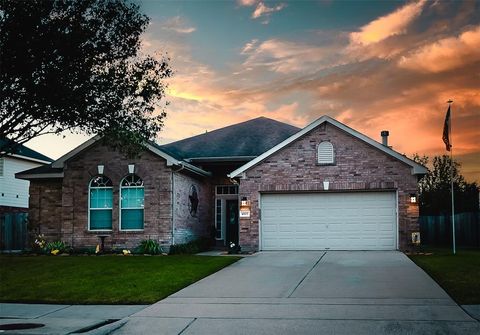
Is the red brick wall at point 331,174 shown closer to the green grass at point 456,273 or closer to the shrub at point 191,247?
the shrub at point 191,247

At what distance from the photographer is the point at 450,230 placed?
28734 millimetres

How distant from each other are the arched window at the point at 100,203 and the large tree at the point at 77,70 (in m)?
5.73

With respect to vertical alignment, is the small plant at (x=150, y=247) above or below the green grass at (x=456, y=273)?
above

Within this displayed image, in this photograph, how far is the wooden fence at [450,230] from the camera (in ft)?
82.6


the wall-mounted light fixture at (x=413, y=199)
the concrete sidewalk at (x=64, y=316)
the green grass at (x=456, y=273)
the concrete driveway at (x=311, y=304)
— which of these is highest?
the wall-mounted light fixture at (x=413, y=199)

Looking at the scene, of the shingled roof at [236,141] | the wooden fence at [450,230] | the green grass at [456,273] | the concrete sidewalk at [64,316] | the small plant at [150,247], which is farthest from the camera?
the shingled roof at [236,141]

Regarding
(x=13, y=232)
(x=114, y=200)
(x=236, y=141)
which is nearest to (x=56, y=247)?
(x=114, y=200)

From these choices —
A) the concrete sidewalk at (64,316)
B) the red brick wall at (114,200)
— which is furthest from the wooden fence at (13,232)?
the concrete sidewalk at (64,316)

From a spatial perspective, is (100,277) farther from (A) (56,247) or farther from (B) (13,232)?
(B) (13,232)

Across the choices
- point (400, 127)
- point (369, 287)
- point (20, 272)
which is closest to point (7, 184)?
point (20, 272)

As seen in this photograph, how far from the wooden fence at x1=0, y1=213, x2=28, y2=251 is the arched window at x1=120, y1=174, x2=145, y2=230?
596cm

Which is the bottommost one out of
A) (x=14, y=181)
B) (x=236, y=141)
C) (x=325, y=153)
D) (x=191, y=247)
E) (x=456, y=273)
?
(x=456, y=273)

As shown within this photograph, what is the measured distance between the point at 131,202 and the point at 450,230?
53.3ft

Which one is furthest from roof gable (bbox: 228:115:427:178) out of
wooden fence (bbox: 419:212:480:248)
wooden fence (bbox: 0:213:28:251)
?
wooden fence (bbox: 0:213:28:251)
